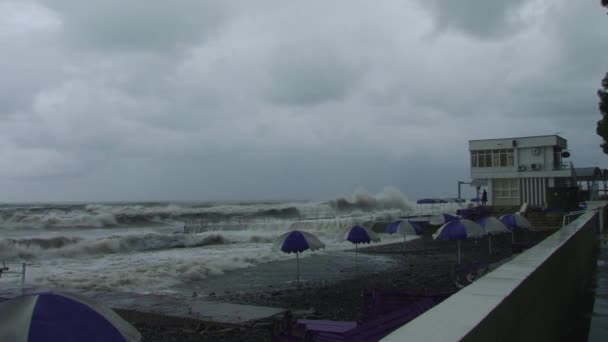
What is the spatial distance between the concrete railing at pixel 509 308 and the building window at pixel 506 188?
41.3 m

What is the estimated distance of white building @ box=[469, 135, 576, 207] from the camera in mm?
43469

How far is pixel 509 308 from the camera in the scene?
301 centimetres

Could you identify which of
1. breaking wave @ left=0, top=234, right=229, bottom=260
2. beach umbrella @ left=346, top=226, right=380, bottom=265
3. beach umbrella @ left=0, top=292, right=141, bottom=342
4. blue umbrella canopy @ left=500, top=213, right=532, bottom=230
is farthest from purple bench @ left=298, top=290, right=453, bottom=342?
breaking wave @ left=0, top=234, right=229, bottom=260

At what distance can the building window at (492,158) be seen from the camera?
45.4 m

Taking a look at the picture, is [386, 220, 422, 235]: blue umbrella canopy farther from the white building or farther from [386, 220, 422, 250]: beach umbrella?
the white building

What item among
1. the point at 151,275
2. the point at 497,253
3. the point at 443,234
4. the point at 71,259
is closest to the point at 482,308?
the point at 443,234

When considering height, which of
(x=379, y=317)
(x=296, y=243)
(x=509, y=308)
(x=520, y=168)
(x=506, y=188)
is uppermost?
(x=520, y=168)

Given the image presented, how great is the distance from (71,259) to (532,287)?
82.3 ft

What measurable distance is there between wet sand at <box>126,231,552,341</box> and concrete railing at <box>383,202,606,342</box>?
2.96 meters

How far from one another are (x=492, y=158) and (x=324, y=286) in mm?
35357

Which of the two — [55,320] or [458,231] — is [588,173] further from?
[55,320]

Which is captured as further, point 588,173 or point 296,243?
point 588,173

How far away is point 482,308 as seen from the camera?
262cm

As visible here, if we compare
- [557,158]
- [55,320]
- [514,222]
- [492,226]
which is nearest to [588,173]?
[557,158]
